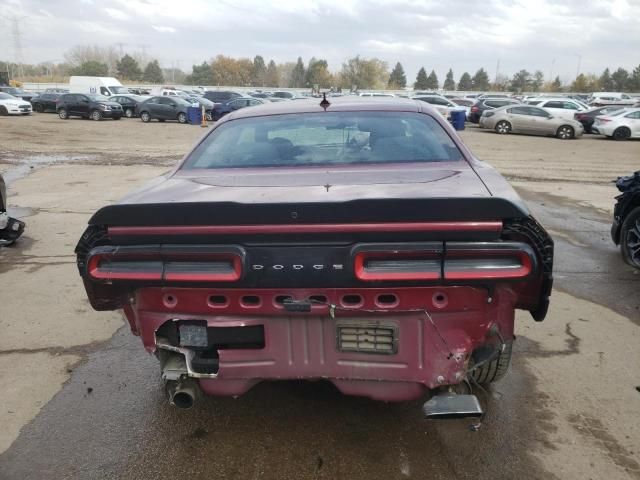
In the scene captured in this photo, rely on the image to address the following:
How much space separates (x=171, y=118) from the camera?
93.8 feet

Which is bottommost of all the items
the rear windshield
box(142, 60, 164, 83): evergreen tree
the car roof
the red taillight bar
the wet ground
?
the wet ground

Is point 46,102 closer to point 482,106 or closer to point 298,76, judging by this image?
point 482,106

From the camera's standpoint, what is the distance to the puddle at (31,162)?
40.6 ft

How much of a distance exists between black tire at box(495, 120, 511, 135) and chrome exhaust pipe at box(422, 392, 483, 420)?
2368cm

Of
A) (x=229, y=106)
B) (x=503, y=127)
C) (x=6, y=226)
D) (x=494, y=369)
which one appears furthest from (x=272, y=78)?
(x=494, y=369)

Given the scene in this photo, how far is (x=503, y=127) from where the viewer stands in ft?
79.3

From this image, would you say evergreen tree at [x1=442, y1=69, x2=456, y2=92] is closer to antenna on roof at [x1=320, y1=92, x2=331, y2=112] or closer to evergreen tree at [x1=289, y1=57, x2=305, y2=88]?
evergreen tree at [x1=289, y1=57, x2=305, y2=88]

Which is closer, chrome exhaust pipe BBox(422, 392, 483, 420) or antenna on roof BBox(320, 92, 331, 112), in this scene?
chrome exhaust pipe BBox(422, 392, 483, 420)

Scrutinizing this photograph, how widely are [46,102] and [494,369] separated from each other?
1444 inches

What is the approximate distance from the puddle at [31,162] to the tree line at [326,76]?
79103mm

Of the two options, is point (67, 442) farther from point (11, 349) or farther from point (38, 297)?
point (38, 297)

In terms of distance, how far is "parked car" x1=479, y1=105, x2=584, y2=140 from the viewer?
74.0ft

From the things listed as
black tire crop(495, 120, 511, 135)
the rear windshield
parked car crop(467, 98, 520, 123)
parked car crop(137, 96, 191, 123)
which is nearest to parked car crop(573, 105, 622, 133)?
black tire crop(495, 120, 511, 135)

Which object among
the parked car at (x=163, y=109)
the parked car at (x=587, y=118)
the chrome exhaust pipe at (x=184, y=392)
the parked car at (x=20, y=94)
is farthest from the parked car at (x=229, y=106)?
the chrome exhaust pipe at (x=184, y=392)
